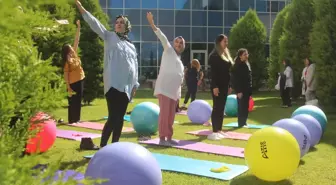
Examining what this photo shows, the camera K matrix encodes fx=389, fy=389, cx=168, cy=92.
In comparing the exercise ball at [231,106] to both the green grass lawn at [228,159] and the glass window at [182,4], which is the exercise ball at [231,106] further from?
the glass window at [182,4]

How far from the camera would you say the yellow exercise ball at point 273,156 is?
463 cm

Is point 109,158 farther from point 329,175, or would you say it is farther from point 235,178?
point 329,175

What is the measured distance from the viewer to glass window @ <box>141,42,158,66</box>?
3141 cm

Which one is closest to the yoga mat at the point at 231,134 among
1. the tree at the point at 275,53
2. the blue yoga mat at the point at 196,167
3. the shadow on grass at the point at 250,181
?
the blue yoga mat at the point at 196,167

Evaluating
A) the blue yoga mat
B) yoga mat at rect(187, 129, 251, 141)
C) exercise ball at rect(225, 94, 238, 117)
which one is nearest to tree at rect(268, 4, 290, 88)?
exercise ball at rect(225, 94, 238, 117)

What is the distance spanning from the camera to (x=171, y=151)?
21.7 feet

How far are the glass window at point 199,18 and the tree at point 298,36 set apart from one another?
14.8 metres

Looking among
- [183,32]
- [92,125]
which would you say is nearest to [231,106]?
[92,125]

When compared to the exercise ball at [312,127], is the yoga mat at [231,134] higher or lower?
lower

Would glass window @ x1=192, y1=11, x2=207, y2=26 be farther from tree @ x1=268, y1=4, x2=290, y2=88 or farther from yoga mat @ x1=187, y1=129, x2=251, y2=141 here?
yoga mat @ x1=187, y1=129, x2=251, y2=141

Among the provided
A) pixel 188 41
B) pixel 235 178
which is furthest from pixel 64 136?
pixel 188 41

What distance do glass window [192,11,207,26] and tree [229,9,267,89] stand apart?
338 inches

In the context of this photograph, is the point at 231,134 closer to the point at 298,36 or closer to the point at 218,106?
the point at 218,106

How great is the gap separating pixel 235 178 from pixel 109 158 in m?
1.96
